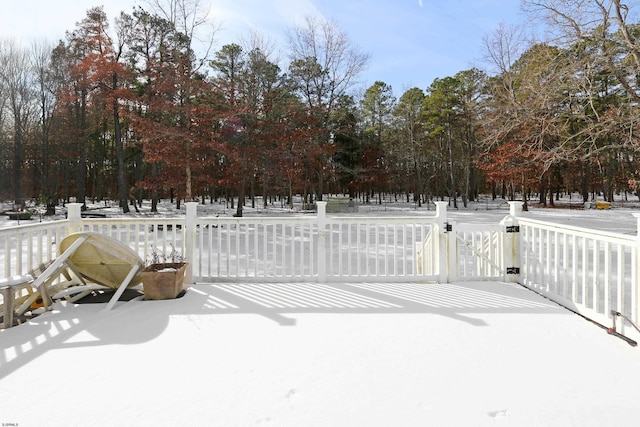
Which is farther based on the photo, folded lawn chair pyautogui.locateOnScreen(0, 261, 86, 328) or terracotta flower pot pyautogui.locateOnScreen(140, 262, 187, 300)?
terracotta flower pot pyautogui.locateOnScreen(140, 262, 187, 300)

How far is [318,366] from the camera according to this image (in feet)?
7.66

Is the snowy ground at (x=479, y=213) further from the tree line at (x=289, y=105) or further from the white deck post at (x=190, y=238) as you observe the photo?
the white deck post at (x=190, y=238)

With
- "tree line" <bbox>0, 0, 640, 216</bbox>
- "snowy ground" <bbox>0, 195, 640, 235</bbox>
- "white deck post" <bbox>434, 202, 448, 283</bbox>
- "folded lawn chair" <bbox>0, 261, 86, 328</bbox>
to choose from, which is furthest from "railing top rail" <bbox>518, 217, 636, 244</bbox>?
"snowy ground" <bbox>0, 195, 640, 235</bbox>

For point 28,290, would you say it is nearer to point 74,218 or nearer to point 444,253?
point 74,218

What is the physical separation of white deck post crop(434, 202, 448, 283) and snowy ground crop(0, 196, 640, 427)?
77cm

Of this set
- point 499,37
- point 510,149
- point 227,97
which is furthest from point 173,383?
point 510,149

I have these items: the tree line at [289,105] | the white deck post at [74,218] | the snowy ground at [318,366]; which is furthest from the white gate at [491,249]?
the tree line at [289,105]

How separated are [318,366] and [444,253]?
2549 mm

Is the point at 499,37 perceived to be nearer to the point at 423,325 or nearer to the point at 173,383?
the point at 423,325

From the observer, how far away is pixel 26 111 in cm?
2158

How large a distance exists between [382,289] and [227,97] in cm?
1312

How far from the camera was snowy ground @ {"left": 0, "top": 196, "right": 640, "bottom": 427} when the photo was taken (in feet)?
6.03

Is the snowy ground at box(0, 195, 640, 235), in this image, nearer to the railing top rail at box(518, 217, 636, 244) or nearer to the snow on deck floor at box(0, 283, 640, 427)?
the railing top rail at box(518, 217, 636, 244)

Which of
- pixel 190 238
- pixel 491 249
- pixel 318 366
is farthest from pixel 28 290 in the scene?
pixel 491 249
